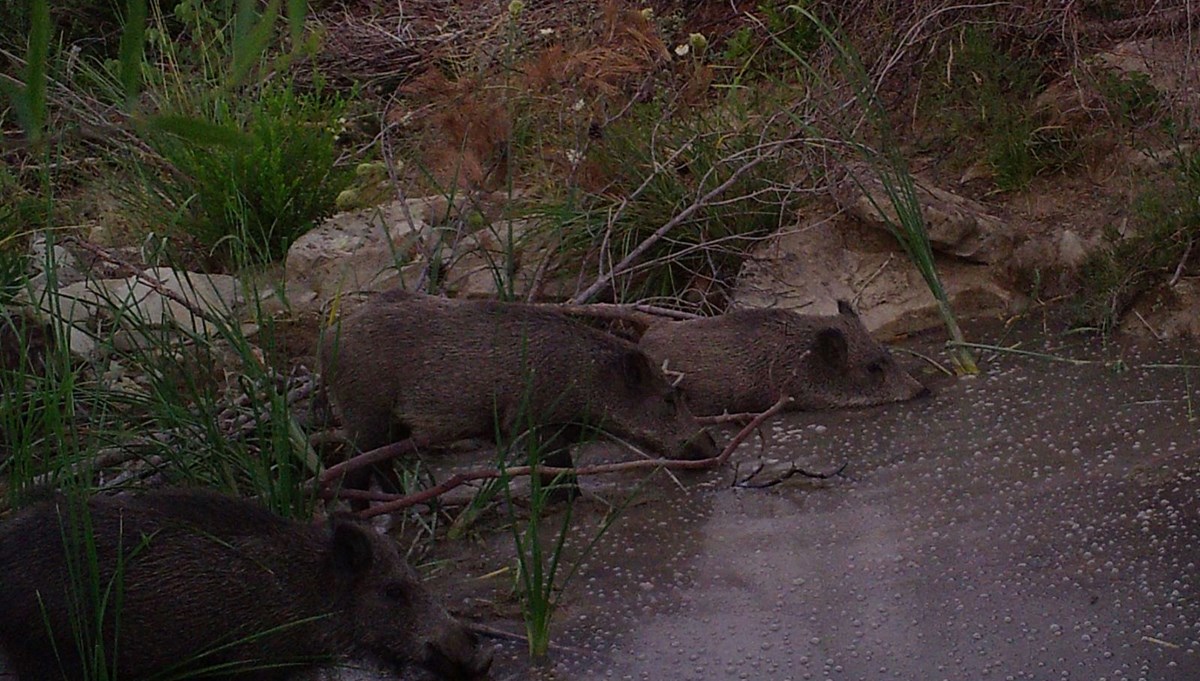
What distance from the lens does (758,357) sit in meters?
5.98

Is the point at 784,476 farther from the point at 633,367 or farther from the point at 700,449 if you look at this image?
the point at 633,367

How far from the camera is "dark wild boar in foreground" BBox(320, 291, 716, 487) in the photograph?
→ 4.97m

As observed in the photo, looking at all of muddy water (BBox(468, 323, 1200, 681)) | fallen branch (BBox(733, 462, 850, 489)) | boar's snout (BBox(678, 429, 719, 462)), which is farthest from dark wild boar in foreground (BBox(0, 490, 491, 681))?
boar's snout (BBox(678, 429, 719, 462))

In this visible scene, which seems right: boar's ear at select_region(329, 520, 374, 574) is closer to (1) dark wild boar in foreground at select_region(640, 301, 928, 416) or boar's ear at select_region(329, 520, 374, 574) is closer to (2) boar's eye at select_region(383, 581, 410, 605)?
(2) boar's eye at select_region(383, 581, 410, 605)

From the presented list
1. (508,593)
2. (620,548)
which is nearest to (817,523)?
(620,548)

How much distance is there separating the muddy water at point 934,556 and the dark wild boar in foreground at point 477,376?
36 centimetres

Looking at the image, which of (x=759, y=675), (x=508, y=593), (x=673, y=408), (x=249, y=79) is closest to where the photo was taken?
(x=759, y=675)

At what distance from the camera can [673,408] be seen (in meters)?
5.39

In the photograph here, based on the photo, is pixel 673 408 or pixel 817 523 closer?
pixel 817 523

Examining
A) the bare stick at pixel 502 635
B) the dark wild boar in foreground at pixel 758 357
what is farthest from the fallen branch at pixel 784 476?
the bare stick at pixel 502 635

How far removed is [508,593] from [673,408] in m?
1.52

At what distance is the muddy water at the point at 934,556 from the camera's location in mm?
3400

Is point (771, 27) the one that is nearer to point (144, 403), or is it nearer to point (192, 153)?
point (192, 153)

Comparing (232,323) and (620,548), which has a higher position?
(232,323)
